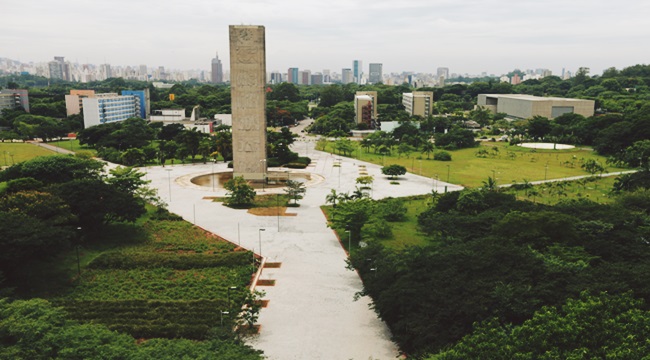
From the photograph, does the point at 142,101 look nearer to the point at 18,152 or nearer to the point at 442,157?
the point at 18,152

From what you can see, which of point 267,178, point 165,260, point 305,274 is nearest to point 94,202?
point 165,260

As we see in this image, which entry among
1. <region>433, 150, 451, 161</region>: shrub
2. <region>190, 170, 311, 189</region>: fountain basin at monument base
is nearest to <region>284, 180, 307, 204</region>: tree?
<region>190, 170, 311, 189</region>: fountain basin at monument base

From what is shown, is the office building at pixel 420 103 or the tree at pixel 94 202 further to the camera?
the office building at pixel 420 103

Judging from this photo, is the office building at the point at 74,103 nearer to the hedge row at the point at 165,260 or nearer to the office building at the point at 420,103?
the office building at the point at 420,103

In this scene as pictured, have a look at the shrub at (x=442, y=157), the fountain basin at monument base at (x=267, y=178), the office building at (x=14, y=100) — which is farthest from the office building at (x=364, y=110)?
the office building at (x=14, y=100)

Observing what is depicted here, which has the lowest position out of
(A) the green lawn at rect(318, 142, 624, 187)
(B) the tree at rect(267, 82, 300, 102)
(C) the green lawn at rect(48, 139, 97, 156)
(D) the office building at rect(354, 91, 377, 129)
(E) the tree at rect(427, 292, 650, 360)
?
(A) the green lawn at rect(318, 142, 624, 187)

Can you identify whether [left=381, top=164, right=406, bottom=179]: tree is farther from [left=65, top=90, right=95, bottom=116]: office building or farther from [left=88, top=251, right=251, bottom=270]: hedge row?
[left=65, top=90, right=95, bottom=116]: office building
